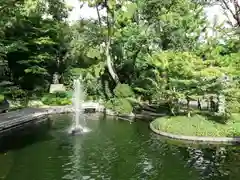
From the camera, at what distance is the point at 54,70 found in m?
36.3

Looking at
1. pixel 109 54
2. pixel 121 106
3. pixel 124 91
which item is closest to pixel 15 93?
pixel 109 54

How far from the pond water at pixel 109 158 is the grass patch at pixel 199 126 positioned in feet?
3.19

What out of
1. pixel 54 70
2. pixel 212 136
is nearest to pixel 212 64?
pixel 212 136

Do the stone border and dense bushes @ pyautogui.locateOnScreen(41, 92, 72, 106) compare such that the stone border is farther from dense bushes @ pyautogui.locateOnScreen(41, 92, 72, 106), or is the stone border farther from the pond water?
dense bushes @ pyautogui.locateOnScreen(41, 92, 72, 106)

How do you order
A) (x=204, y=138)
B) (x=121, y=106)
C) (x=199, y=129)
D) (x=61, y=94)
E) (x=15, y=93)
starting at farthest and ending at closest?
1. (x=61, y=94)
2. (x=15, y=93)
3. (x=121, y=106)
4. (x=199, y=129)
5. (x=204, y=138)

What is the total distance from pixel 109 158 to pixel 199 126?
554 centimetres

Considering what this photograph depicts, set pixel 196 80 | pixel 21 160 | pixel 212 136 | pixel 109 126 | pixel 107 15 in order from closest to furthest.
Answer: pixel 21 160 < pixel 212 136 < pixel 196 80 < pixel 109 126 < pixel 107 15

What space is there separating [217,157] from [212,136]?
2.73 meters

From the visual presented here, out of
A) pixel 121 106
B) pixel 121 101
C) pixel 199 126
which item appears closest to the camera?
pixel 199 126

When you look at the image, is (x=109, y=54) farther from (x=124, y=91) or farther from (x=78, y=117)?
(x=78, y=117)

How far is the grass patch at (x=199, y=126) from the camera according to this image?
1659 centimetres

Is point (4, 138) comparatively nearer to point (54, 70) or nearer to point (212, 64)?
point (212, 64)

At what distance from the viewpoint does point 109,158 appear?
13547 mm

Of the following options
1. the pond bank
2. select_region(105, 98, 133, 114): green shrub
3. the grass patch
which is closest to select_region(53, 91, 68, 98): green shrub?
select_region(105, 98, 133, 114): green shrub
